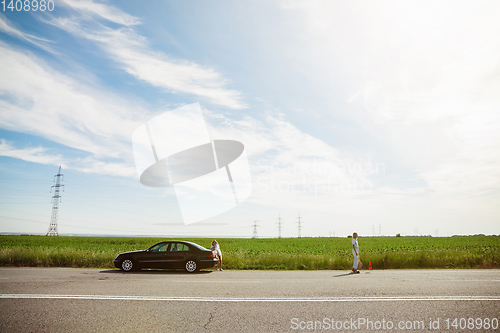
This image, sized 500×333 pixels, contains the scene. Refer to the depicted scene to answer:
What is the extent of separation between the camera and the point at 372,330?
17.8 ft

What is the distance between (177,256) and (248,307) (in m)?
8.48

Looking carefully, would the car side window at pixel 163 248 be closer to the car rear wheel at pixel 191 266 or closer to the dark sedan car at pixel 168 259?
the dark sedan car at pixel 168 259

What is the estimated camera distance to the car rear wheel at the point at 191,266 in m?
14.3

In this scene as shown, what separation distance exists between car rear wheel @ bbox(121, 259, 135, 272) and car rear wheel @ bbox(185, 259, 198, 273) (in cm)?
256

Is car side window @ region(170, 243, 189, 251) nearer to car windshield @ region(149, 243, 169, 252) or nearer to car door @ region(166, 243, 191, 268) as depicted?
car door @ region(166, 243, 191, 268)

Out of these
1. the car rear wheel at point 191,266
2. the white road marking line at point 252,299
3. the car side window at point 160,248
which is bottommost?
the car rear wheel at point 191,266

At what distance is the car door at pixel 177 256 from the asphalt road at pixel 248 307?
15.1 ft

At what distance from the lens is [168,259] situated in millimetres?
14430

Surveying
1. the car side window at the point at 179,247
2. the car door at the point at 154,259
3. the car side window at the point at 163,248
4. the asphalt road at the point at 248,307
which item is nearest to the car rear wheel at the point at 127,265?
the car door at the point at 154,259

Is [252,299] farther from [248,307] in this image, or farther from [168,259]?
[168,259]

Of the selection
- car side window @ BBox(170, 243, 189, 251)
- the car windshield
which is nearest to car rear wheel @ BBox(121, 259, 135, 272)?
the car windshield

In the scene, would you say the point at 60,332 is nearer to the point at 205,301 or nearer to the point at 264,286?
the point at 205,301

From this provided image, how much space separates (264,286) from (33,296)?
6357 mm

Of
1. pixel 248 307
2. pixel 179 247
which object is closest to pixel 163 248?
pixel 179 247
